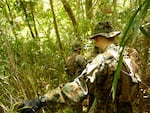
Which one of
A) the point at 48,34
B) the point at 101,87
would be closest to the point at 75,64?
the point at 48,34

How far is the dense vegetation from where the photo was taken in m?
4.66

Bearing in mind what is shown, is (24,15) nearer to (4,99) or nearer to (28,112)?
(4,99)

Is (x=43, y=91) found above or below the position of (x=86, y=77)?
below

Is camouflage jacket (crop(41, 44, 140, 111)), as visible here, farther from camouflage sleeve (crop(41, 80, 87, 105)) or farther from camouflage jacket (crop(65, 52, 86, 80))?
camouflage jacket (crop(65, 52, 86, 80))

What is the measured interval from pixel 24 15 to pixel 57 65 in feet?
4.72

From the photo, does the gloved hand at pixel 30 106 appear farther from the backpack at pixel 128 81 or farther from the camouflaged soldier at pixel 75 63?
the camouflaged soldier at pixel 75 63

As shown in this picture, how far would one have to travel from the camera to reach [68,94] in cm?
258

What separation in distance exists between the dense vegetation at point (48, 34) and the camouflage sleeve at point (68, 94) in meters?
0.99

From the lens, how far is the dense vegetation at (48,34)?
4.66m

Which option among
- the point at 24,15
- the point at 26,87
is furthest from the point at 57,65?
the point at 26,87

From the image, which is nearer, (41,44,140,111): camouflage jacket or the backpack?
(41,44,140,111): camouflage jacket

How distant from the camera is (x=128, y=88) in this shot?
109 inches

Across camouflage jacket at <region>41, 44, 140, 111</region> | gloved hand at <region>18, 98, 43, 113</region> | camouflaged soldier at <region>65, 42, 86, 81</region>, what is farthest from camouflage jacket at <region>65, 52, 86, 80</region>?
gloved hand at <region>18, 98, 43, 113</region>

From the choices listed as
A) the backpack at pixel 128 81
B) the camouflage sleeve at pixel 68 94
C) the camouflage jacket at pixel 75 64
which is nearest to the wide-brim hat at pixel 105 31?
the backpack at pixel 128 81
